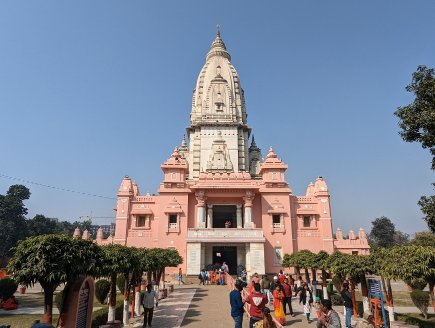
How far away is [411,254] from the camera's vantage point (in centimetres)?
1143

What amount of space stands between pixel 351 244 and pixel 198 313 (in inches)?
1031

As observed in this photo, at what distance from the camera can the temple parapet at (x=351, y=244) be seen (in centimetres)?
3566

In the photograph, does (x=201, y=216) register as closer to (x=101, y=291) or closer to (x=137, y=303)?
(x=101, y=291)

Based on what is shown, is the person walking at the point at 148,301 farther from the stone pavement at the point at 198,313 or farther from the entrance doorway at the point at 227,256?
the entrance doorway at the point at 227,256

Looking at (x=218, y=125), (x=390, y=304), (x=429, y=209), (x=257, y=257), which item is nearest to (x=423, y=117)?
(x=429, y=209)

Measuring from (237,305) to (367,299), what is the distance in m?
8.79

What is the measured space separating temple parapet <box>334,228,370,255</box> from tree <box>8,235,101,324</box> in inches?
1225

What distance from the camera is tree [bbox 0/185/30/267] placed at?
56.2 metres

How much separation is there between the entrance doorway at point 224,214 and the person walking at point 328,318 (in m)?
28.3

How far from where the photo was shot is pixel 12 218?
5950 cm

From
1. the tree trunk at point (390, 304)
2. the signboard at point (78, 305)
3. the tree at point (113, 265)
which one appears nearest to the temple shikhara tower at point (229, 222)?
the tree at point (113, 265)

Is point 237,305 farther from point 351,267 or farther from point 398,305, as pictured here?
point 398,305

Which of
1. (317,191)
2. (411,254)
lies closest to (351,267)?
(411,254)

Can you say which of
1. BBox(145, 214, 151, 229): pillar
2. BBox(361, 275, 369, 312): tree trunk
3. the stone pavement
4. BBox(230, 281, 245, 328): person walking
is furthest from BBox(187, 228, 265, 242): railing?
BBox(230, 281, 245, 328): person walking
